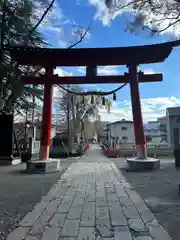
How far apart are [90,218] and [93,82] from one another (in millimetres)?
8105

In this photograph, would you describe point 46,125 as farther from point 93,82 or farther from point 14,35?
point 14,35

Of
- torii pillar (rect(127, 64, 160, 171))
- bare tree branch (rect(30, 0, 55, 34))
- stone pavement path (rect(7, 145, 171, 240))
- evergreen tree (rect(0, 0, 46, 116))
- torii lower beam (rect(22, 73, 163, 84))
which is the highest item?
bare tree branch (rect(30, 0, 55, 34))

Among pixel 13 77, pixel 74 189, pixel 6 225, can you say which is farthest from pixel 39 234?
pixel 13 77

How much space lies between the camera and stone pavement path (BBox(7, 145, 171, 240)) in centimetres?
353

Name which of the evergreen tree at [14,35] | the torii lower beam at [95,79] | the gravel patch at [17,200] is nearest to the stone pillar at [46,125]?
the torii lower beam at [95,79]

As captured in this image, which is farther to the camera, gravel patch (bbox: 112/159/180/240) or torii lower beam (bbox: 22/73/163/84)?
torii lower beam (bbox: 22/73/163/84)

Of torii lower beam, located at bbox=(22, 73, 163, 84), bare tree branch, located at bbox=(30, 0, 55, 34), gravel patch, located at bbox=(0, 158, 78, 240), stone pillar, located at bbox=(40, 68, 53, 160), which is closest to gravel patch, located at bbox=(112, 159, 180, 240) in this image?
gravel patch, located at bbox=(0, 158, 78, 240)

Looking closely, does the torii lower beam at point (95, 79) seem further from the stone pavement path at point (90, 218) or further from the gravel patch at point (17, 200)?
the stone pavement path at point (90, 218)

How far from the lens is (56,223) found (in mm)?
4047

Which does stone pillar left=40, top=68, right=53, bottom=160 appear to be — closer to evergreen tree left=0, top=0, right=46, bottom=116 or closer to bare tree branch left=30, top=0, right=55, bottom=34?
evergreen tree left=0, top=0, right=46, bottom=116

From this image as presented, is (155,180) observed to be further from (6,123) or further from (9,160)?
(6,123)

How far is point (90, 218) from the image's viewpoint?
14.0ft

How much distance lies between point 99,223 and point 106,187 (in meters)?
3.25

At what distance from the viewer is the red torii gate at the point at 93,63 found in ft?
35.7
